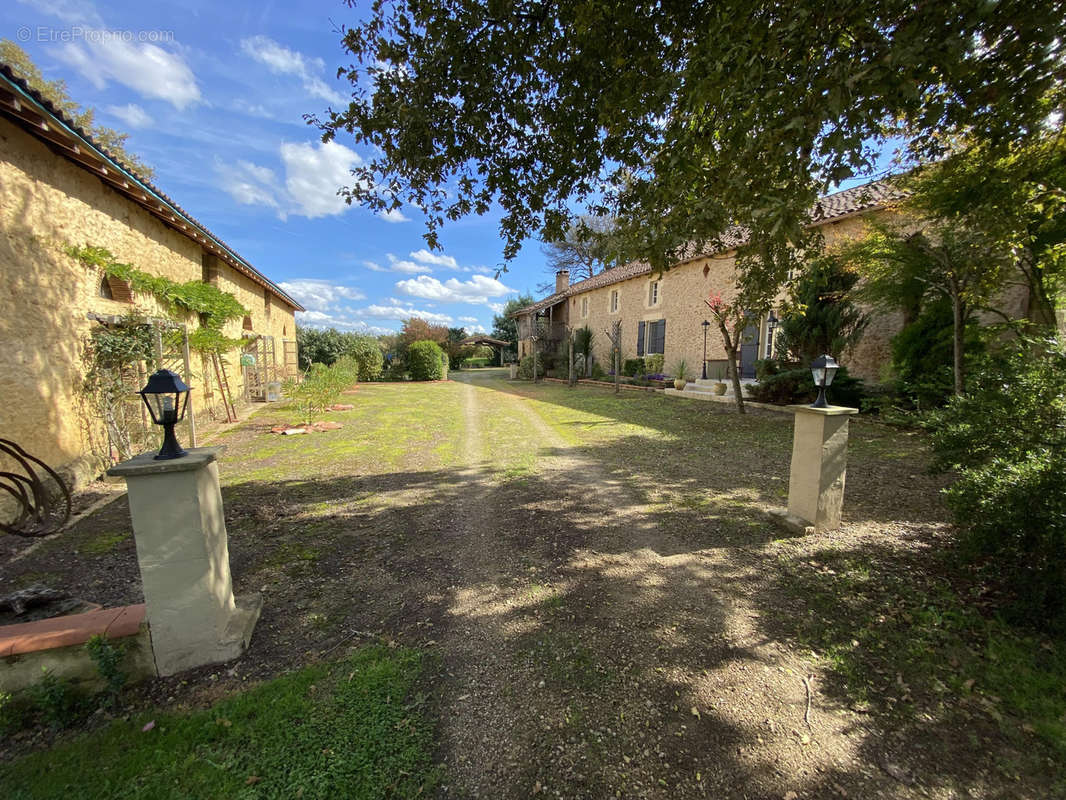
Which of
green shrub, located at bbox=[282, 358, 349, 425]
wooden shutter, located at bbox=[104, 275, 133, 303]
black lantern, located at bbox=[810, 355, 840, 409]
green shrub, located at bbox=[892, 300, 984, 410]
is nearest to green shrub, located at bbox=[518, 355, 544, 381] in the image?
green shrub, located at bbox=[282, 358, 349, 425]

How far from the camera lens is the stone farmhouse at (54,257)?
14.1 ft

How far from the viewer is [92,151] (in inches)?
197

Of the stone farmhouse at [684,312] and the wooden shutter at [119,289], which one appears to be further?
the stone farmhouse at [684,312]

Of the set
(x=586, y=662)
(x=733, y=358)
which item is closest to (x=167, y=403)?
(x=586, y=662)

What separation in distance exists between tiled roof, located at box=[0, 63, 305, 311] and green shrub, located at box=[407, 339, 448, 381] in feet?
50.2

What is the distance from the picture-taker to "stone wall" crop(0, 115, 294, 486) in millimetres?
4336

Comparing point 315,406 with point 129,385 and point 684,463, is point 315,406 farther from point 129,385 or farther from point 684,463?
point 684,463

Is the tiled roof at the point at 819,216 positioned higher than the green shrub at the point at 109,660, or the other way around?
the tiled roof at the point at 819,216

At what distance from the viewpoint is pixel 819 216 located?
404cm

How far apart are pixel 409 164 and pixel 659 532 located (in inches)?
177

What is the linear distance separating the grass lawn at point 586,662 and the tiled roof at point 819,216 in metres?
3.06

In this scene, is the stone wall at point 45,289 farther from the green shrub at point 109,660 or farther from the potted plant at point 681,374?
the potted plant at point 681,374

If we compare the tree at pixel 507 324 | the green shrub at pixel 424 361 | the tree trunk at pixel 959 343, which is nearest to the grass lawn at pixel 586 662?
the tree trunk at pixel 959 343

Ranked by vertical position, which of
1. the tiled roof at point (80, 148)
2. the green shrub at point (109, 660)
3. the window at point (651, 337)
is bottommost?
the green shrub at point (109, 660)
